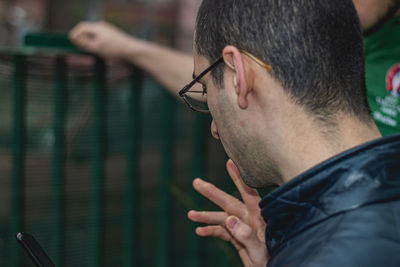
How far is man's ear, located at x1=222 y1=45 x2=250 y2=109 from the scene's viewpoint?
128cm

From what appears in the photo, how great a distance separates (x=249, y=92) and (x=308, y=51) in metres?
0.18

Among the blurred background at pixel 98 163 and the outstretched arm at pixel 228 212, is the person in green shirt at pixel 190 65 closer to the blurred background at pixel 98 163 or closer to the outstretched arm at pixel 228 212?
the outstretched arm at pixel 228 212

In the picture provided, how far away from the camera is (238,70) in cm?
128

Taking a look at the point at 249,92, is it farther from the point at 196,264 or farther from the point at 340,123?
the point at 196,264

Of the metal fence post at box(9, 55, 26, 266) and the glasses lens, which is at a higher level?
the glasses lens

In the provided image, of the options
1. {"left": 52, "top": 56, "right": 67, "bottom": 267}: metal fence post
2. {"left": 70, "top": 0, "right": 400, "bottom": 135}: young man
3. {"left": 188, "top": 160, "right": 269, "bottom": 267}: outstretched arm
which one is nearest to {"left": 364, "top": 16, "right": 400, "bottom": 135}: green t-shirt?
{"left": 70, "top": 0, "right": 400, "bottom": 135}: young man

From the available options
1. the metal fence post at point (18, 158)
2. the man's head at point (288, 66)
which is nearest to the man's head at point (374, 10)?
the man's head at point (288, 66)

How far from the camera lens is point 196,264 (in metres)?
3.11

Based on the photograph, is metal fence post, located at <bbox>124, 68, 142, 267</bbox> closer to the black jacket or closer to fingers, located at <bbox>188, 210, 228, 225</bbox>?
fingers, located at <bbox>188, 210, 228, 225</bbox>

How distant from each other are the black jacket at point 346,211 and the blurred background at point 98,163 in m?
1.69

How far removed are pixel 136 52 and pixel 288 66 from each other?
5.25 ft

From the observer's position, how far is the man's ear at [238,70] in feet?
4.21

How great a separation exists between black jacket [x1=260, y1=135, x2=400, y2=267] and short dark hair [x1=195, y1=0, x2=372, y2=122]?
0.15 m

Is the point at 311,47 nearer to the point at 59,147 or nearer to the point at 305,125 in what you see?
the point at 305,125
